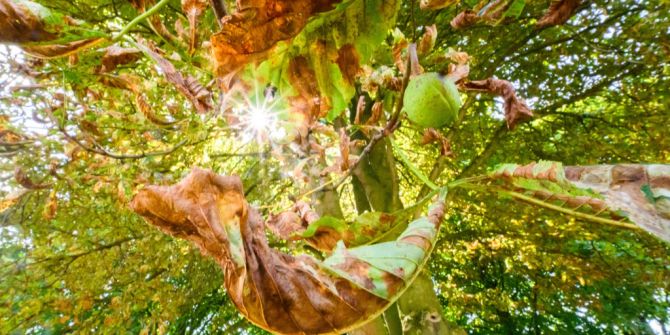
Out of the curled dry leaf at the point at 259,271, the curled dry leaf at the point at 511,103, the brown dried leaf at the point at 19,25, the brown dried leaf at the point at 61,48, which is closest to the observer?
the curled dry leaf at the point at 259,271

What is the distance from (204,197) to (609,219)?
1107 mm

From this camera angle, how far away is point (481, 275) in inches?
344

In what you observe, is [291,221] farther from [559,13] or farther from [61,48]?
[559,13]

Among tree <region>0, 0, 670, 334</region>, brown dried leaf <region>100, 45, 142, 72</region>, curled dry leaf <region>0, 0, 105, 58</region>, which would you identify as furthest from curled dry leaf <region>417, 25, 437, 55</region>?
curled dry leaf <region>0, 0, 105, 58</region>

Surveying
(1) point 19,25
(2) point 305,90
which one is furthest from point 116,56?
(2) point 305,90

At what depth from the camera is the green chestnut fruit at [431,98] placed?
1282 millimetres

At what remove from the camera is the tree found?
99cm

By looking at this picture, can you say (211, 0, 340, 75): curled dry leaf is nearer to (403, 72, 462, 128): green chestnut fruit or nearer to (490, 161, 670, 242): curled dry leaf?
(403, 72, 462, 128): green chestnut fruit

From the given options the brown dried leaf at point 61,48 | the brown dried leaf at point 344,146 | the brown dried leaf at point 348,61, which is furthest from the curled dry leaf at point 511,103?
the brown dried leaf at point 61,48

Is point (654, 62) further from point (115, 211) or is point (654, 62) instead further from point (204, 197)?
point (115, 211)

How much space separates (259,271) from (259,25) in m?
0.57

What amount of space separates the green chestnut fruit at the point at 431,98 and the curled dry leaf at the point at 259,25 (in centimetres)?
49

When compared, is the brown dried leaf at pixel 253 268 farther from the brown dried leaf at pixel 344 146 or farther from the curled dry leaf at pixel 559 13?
the brown dried leaf at pixel 344 146

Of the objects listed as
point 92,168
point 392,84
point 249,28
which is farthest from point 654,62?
point 92,168
